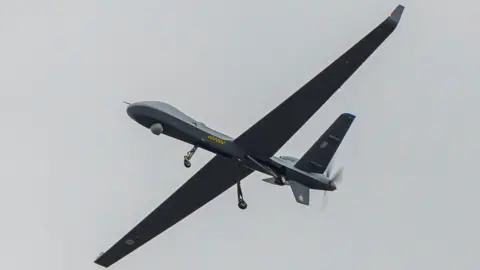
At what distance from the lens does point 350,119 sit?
57594mm

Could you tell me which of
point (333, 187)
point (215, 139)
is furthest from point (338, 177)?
point (215, 139)

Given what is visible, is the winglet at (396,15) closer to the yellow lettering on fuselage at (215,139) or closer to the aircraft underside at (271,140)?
the aircraft underside at (271,140)

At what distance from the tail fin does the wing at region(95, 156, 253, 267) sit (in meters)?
2.64

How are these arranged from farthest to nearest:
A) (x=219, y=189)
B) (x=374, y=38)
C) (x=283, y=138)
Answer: (x=219, y=189) < (x=283, y=138) < (x=374, y=38)

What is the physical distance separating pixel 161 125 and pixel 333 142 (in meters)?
10.0

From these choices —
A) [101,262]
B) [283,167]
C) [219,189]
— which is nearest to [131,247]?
[101,262]

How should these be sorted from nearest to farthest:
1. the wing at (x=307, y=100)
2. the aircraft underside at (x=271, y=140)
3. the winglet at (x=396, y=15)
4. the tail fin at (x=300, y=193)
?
the winglet at (x=396, y=15) < the wing at (x=307, y=100) < the aircraft underside at (x=271, y=140) < the tail fin at (x=300, y=193)

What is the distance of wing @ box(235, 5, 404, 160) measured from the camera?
174 ft

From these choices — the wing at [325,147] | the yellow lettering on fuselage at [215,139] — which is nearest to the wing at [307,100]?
the yellow lettering on fuselage at [215,139]

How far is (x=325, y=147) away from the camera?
191 feet

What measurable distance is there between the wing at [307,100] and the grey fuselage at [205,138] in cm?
66

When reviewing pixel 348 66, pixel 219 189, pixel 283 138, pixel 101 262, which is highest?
pixel 348 66

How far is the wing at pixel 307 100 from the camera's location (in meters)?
52.9

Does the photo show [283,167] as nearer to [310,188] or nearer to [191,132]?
[310,188]
